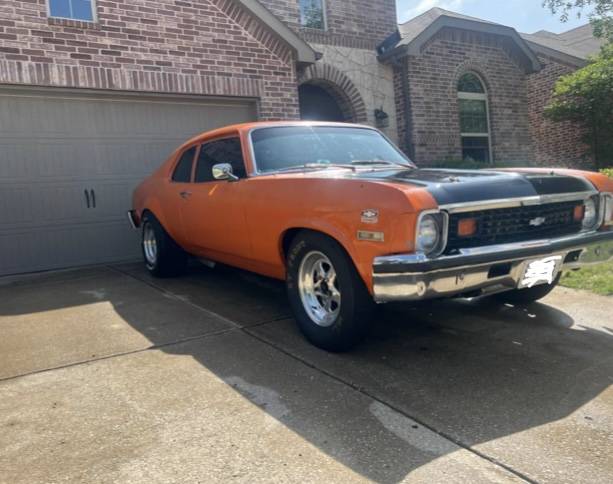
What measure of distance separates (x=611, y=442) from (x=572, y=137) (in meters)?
15.4

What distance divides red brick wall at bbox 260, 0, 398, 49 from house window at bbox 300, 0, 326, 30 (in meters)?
0.12

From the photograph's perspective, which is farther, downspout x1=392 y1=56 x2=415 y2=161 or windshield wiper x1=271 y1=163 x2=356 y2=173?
downspout x1=392 y1=56 x2=415 y2=161

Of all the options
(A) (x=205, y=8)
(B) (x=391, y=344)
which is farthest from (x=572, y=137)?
(B) (x=391, y=344)

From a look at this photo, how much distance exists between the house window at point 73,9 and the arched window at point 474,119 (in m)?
7.89

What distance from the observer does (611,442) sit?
2471 mm

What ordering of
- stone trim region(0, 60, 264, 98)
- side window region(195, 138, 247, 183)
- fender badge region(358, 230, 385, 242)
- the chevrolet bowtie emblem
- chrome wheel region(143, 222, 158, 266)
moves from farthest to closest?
stone trim region(0, 60, 264, 98), chrome wheel region(143, 222, 158, 266), side window region(195, 138, 247, 183), the chevrolet bowtie emblem, fender badge region(358, 230, 385, 242)

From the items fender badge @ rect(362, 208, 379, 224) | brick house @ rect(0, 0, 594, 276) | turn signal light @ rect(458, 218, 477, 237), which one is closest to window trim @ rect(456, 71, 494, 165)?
brick house @ rect(0, 0, 594, 276)

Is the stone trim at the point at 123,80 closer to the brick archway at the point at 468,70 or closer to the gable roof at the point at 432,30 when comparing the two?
the gable roof at the point at 432,30

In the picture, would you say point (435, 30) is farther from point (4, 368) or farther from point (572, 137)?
point (4, 368)

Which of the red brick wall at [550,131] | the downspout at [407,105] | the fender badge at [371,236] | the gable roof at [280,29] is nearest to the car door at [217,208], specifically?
the fender badge at [371,236]

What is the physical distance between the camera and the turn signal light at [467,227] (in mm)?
3219

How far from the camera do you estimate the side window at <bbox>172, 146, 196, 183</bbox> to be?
571 centimetres

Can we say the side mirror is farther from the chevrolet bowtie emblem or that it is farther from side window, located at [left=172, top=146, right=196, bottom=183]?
the chevrolet bowtie emblem

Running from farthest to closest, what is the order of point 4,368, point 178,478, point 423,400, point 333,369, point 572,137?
1. point 572,137
2. point 4,368
3. point 333,369
4. point 423,400
5. point 178,478
